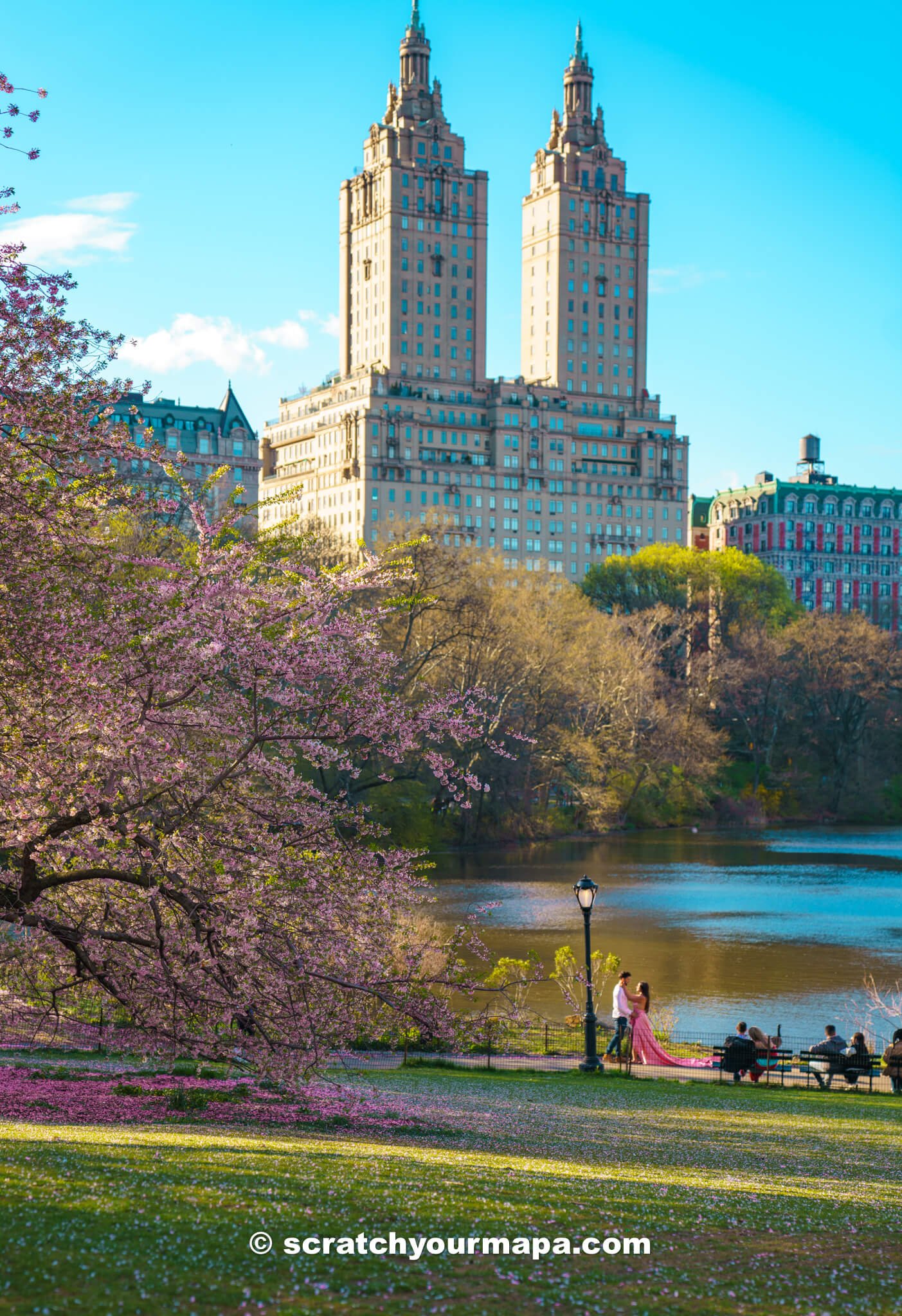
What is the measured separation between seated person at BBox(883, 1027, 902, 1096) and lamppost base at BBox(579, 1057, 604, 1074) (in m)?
4.75

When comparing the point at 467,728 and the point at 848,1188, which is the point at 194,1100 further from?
the point at 848,1188

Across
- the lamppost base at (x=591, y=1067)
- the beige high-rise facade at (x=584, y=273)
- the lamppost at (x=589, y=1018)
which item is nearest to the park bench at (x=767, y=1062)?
the lamppost base at (x=591, y=1067)

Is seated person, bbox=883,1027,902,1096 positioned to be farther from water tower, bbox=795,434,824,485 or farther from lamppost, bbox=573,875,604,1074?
water tower, bbox=795,434,824,485

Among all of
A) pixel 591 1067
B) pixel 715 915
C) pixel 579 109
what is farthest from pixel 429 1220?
pixel 579 109

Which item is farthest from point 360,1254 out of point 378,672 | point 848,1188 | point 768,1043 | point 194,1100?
point 768,1043

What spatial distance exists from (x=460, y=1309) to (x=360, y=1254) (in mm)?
913

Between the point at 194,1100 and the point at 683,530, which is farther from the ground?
the point at 683,530

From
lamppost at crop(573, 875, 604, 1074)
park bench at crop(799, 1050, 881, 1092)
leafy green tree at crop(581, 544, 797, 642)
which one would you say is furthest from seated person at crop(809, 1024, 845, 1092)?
leafy green tree at crop(581, 544, 797, 642)

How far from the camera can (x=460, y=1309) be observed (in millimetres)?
7445

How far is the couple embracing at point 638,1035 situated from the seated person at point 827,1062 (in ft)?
6.13

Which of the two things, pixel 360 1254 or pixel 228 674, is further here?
pixel 228 674

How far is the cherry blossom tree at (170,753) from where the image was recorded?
1331 cm

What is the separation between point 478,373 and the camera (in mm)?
177500

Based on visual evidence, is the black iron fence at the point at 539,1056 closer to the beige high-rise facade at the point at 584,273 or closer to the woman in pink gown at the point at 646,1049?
the woman in pink gown at the point at 646,1049
